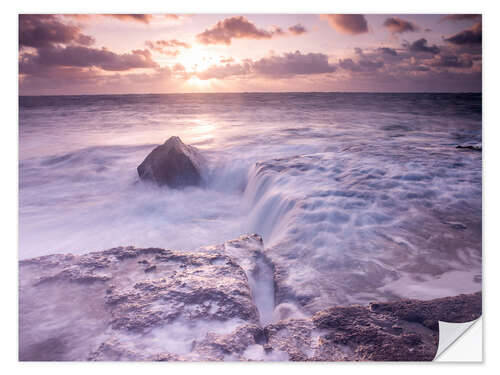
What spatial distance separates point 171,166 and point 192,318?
271 centimetres

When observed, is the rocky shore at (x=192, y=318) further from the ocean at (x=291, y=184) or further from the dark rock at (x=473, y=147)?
the dark rock at (x=473, y=147)

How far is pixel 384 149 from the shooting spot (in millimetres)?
4527

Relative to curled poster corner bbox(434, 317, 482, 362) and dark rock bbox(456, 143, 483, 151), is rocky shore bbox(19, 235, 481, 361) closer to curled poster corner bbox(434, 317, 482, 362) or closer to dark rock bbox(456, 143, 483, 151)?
curled poster corner bbox(434, 317, 482, 362)

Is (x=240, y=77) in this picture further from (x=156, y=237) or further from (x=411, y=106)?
→ (x=411, y=106)

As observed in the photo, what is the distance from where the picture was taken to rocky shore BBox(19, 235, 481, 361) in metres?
1.77

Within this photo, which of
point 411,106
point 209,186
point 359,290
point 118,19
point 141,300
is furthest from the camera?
point 209,186

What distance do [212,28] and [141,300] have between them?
90.9 inches

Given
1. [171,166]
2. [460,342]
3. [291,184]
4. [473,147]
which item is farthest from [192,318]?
[473,147]

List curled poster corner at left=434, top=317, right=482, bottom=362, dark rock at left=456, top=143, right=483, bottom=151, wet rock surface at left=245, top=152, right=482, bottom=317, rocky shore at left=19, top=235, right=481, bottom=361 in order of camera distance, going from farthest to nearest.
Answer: dark rock at left=456, top=143, right=483, bottom=151
wet rock surface at left=245, top=152, right=482, bottom=317
curled poster corner at left=434, top=317, right=482, bottom=362
rocky shore at left=19, top=235, right=481, bottom=361

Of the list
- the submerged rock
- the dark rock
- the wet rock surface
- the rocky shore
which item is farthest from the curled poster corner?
the submerged rock

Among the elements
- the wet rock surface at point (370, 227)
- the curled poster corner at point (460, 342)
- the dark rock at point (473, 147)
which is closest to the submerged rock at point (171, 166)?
the wet rock surface at point (370, 227)

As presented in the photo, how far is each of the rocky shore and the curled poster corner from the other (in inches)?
2.2

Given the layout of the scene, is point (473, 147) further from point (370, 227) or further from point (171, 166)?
point (171, 166)
